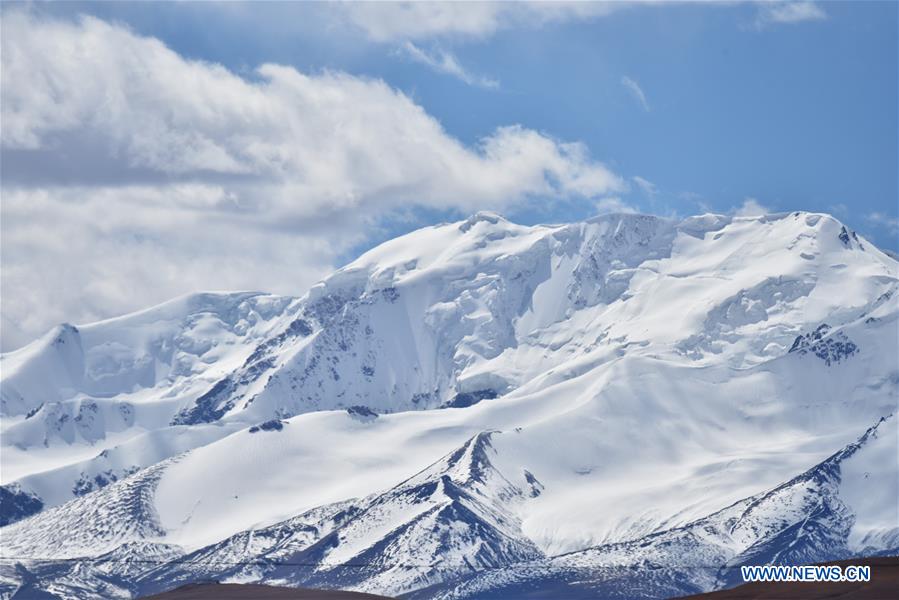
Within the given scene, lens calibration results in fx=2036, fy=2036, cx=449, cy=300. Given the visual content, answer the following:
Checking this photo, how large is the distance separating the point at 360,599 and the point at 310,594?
5.59 m

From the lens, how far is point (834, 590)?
528ft

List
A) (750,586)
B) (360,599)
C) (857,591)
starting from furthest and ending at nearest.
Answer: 1. (360,599)
2. (750,586)
3. (857,591)

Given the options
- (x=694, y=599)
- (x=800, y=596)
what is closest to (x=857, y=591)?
(x=800, y=596)

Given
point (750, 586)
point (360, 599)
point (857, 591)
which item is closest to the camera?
point (857, 591)

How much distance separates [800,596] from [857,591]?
183 inches

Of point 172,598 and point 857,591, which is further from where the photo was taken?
point 172,598

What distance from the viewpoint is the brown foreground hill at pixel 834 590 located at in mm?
157750

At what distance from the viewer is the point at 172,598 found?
196 m

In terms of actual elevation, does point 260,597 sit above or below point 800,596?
above

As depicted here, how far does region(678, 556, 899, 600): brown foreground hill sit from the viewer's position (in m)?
158

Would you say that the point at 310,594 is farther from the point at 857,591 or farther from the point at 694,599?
the point at 857,591

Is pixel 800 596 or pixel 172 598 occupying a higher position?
pixel 172 598

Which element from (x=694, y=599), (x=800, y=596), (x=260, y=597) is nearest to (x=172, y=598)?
(x=260, y=597)

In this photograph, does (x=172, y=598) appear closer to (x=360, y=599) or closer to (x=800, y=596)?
(x=360, y=599)
